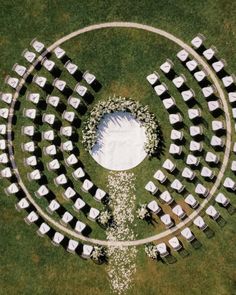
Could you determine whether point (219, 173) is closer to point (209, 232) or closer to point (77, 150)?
point (209, 232)

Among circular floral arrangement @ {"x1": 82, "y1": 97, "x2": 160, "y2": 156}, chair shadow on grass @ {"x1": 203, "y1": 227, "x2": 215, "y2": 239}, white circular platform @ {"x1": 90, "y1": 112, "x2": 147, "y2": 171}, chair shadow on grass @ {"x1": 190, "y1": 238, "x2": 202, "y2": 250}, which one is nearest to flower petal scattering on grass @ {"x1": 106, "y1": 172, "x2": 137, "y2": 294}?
white circular platform @ {"x1": 90, "y1": 112, "x2": 147, "y2": 171}

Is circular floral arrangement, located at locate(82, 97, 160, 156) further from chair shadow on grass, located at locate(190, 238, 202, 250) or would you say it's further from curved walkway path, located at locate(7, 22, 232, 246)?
chair shadow on grass, located at locate(190, 238, 202, 250)

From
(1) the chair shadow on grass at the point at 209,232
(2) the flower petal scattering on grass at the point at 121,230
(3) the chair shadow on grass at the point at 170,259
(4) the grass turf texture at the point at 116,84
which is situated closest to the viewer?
(1) the chair shadow on grass at the point at 209,232

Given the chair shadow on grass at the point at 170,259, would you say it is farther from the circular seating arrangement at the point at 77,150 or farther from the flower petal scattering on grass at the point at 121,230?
the flower petal scattering on grass at the point at 121,230

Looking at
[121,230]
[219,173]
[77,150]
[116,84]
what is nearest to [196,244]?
[219,173]

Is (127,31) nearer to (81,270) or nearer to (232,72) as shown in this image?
(232,72)

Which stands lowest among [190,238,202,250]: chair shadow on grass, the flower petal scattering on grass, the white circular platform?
[190,238,202,250]: chair shadow on grass

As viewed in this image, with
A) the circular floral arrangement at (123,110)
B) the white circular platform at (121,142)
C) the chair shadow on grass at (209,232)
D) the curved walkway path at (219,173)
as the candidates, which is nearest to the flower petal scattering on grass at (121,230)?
the curved walkway path at (219,173)

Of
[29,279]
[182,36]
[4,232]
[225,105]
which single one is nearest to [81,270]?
[29,279]
